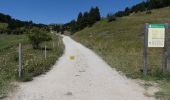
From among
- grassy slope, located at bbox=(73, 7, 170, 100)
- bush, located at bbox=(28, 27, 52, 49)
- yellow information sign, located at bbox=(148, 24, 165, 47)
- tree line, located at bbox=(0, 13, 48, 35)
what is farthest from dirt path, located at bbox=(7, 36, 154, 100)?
tree line, located at bbox=(0, 13, 48, 35)

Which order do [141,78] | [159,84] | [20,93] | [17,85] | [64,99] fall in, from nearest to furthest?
1. [64,99]
2. [20,93]
3. [17,85]
4. [159,84]
5. [141,78]

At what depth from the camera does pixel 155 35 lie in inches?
593

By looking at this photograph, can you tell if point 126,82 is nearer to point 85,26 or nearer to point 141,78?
point 141,78

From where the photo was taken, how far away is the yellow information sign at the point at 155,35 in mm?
14977

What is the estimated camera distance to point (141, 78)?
14.2 m

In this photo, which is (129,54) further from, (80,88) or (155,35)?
(80,88)

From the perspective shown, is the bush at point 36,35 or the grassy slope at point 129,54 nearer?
the grassy slope at point 129,54

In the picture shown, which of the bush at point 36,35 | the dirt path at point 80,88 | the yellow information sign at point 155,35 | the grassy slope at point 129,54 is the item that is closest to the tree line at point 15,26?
the grassy slope at point 129,54

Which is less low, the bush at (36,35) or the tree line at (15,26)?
the tree line at (15,26)

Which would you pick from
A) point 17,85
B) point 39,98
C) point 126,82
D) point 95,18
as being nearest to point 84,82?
point 126,82

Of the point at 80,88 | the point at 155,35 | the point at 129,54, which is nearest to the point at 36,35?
the point at 129,54

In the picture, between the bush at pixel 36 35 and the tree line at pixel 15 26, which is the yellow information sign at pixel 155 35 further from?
the tree line at pixel 15 26

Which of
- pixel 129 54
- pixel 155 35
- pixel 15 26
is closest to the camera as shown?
pixel 155 35

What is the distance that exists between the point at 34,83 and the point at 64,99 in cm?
300
